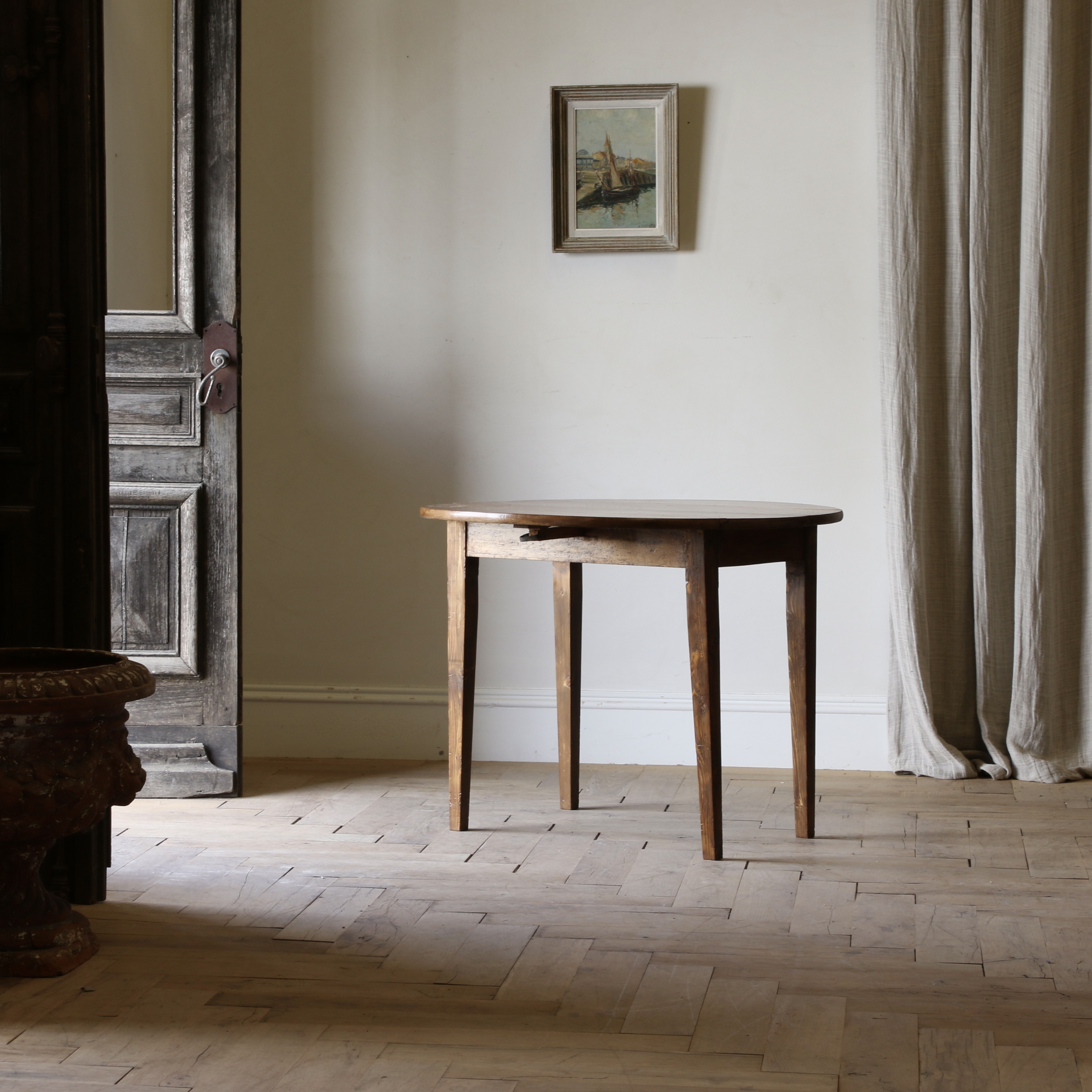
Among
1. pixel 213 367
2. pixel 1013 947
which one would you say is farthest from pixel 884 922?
pixel 213 367

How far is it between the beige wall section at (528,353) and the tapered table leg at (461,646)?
0.74 metres

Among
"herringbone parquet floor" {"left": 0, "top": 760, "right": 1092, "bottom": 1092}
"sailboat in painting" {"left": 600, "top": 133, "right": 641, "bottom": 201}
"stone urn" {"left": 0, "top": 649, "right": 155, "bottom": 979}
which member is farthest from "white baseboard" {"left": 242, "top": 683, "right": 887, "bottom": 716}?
"stone urn" {"left": 0, "top": 649, "right": 155, "bottom": 979}

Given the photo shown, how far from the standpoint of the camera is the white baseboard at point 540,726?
3.29 metres

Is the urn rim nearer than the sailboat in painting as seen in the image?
Yes

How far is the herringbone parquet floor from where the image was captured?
160 cm

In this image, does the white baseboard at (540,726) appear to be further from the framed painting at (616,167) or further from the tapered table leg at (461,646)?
the framed painting at (616,167)

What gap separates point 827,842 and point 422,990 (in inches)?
42.1

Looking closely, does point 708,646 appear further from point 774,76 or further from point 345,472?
point 774,76

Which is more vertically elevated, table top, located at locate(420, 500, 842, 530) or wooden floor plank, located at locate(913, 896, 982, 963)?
table top, located at locate(420, 500, 842, 530)

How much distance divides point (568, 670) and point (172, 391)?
116 cm

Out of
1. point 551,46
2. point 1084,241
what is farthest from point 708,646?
point 551,46

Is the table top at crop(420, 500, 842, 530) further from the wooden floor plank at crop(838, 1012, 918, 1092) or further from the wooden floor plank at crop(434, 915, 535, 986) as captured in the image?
the wooden floor plank at crop(838, 1012, 918, 1092)

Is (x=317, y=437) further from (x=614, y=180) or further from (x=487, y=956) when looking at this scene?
(x=487, y=956)

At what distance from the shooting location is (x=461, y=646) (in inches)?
103
